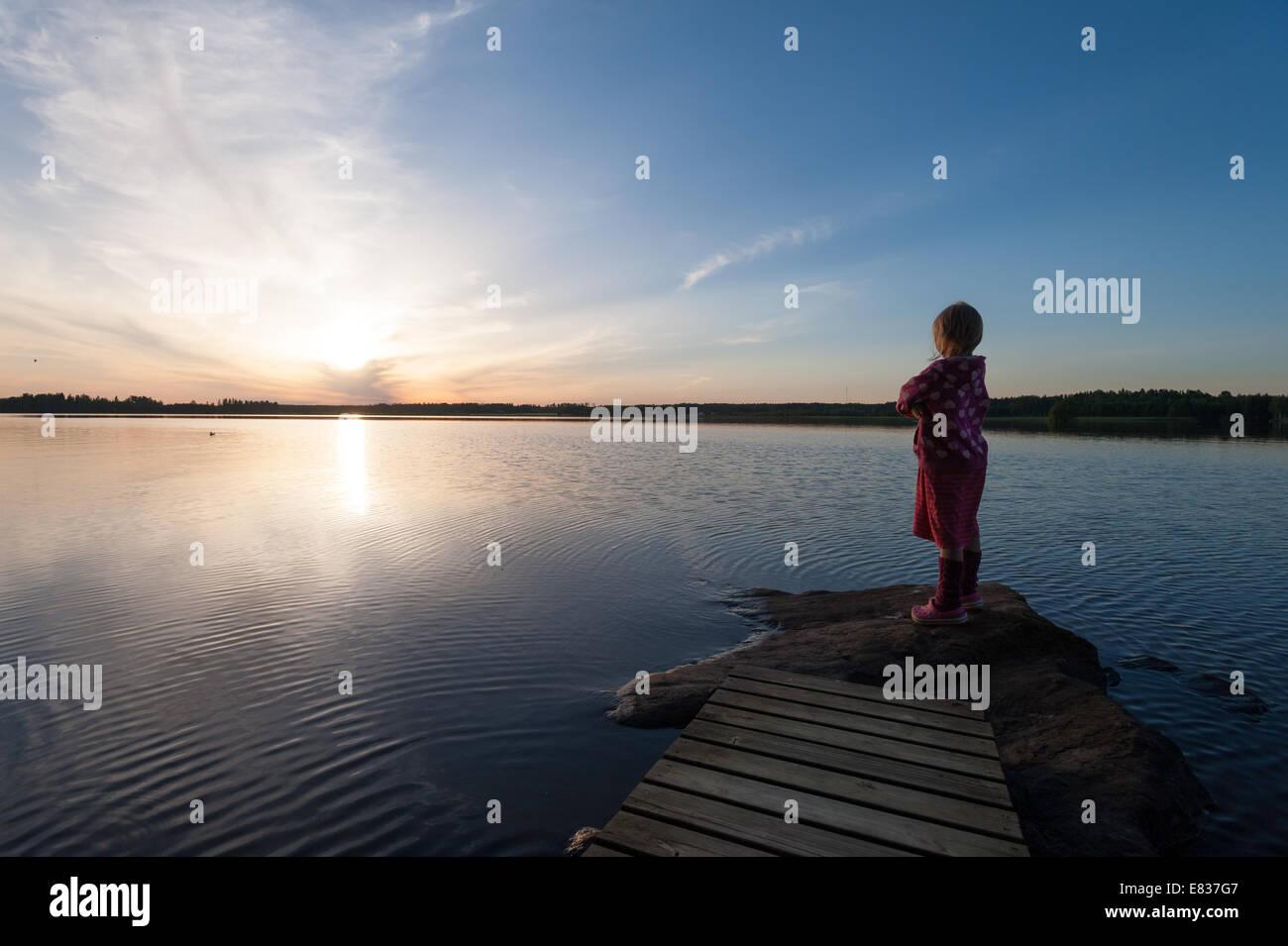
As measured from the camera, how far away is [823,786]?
152 inches

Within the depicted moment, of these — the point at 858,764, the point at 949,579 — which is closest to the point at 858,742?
the point at 858,764

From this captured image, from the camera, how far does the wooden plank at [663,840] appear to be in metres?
3.22

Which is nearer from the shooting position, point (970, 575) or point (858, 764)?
point (858, 764)

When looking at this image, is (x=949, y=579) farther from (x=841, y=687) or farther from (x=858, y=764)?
(x=858, y=764)

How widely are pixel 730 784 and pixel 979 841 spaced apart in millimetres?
1399

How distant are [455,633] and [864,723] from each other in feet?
19.7

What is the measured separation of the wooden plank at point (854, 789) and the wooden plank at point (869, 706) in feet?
3.40

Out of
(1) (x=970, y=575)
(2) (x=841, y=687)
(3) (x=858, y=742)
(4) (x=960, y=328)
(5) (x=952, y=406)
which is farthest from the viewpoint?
(1) (x=970, y=575)

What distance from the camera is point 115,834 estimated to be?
14.6 ft

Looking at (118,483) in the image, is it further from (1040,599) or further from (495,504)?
(1040,599)

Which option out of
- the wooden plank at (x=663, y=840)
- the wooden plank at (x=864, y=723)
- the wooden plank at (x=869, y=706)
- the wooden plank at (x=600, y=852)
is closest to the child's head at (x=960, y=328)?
the wooden plank at (x=869, y=706)

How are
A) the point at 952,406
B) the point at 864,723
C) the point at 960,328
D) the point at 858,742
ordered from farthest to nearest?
the point at 960,328, the point at 952,406, the point at 864,723, the point at 858,742

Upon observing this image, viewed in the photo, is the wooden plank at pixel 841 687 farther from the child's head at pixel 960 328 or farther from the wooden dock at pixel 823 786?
the child's head at pixel 960 328

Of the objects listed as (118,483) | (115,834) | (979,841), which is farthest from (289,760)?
(118,483)
